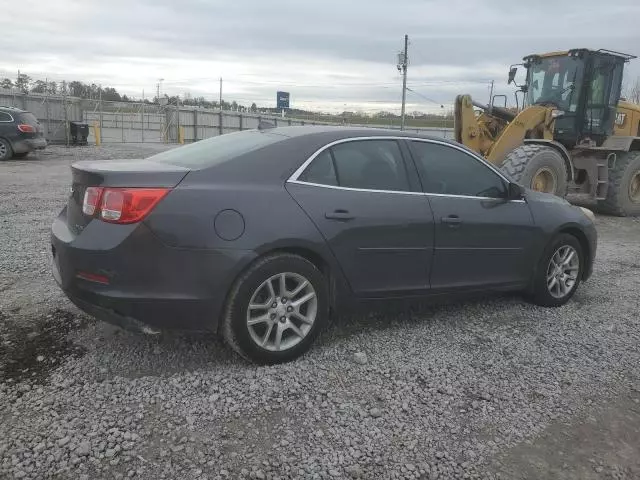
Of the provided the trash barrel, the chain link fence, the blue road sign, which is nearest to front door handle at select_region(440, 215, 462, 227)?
the trash barrel

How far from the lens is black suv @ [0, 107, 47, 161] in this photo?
17734mm

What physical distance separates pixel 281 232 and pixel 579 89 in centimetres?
927

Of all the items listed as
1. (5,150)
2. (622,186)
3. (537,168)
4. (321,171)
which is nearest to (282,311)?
(321,171)

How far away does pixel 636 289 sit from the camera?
19.3 ft

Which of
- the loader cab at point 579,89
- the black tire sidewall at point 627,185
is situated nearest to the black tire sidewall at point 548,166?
the loader cab at point 579,89

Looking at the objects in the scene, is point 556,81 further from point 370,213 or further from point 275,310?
point 275,310

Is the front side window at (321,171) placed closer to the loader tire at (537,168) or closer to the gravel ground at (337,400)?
the gravel ground at (337,400)

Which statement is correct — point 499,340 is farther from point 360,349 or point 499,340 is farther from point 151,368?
point 151,368

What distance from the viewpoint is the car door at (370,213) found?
379 centimetres

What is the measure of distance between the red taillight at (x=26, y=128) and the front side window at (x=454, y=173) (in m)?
17.1

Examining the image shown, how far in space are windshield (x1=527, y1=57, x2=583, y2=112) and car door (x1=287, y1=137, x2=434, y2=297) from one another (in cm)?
802

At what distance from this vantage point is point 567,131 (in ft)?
36.3

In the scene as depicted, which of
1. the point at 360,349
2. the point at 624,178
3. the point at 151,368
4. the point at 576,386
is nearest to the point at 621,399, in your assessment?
the point at 576,386

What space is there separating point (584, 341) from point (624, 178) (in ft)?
26.9
